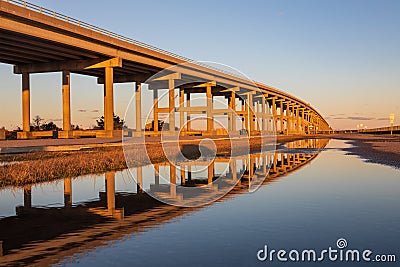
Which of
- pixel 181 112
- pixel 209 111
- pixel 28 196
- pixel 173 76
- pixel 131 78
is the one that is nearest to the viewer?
pixel 28 196

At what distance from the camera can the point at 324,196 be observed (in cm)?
1670

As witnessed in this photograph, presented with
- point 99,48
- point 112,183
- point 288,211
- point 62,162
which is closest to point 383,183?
point 288,211

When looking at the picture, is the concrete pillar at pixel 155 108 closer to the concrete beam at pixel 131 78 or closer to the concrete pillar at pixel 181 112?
the concrete pillar at pixel 181 112

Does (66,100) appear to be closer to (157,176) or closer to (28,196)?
(157,176)

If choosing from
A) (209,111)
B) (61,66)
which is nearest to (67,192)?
(61,66)

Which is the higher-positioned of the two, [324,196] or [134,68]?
[134,68]

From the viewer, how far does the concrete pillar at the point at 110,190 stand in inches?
586

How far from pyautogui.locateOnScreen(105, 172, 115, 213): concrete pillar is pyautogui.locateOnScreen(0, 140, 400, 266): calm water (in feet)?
0.15

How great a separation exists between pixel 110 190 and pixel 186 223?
7.37 m

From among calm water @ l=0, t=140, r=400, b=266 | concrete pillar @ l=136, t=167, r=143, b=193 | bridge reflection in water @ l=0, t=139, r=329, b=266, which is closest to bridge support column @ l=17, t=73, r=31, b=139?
concrete pillar @ l=136, t=167, r=143, b=193

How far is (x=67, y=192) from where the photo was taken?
17.7 meters

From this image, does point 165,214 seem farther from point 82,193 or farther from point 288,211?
point 82,193

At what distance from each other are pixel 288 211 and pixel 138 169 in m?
15.9

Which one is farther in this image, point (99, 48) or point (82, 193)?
point (99, 48)
